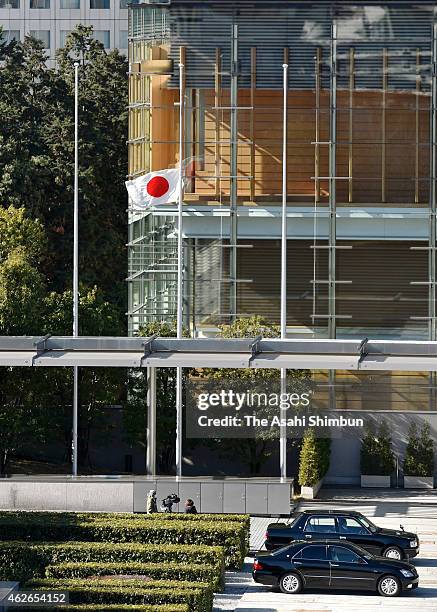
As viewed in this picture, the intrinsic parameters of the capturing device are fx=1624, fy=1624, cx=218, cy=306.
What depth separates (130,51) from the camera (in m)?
58.2

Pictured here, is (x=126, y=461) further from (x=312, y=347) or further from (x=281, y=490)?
(x=312, y=347)

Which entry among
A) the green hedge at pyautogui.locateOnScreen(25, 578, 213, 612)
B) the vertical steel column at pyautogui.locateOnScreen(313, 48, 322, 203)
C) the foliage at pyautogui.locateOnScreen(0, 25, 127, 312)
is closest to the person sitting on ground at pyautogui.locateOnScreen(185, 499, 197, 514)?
the green hedge at pyautogui.locateOnScreen(25, 578, 213, 612)

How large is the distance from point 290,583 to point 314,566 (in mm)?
659

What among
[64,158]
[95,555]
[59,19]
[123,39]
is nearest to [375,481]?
[95,555]

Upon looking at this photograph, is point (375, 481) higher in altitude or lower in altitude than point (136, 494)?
higher

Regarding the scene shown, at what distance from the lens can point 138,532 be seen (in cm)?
3791

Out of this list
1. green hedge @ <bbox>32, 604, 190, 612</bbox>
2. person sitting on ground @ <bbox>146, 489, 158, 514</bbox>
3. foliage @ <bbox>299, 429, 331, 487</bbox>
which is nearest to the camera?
green hedge @ <bbox>32, 604, 190, 612</bbox>

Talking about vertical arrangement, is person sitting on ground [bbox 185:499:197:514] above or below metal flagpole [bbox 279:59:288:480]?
below

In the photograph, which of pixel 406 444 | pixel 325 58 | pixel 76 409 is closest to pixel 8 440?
pixel 76 409

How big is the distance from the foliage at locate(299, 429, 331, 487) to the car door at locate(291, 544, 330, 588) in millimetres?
15241

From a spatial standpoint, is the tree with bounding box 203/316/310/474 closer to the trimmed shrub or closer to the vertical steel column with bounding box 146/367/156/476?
the vertical steel column with bounding box 146/367/156/476

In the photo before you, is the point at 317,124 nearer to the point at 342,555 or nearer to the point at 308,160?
the point at 308,160

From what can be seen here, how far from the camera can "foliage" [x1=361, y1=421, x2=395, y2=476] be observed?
176ft

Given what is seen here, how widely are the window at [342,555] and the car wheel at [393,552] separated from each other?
2840mm
